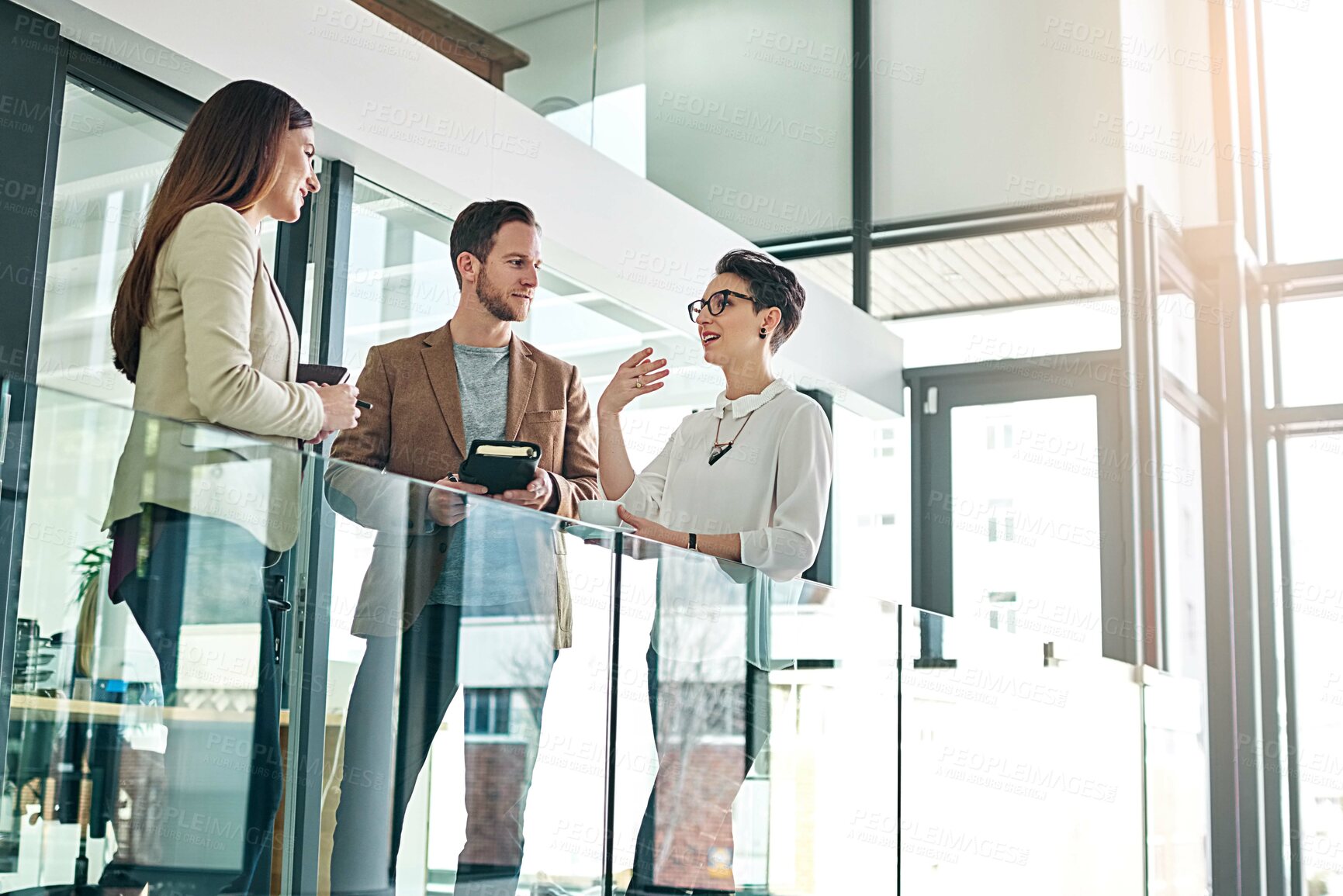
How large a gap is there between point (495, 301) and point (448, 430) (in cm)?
31

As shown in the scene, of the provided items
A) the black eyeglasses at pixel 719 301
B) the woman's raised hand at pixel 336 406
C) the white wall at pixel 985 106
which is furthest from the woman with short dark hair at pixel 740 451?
the white wall at pixel 985 106

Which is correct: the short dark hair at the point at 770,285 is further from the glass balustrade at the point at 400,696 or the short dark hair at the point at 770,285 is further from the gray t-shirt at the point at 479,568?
the gray t-shirt at the point at 479,568

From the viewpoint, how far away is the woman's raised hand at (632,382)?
9.30 feet

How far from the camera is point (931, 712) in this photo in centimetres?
341

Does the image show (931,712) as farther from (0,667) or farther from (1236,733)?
(1236,733)

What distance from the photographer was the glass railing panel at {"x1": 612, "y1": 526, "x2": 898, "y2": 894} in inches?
91.1

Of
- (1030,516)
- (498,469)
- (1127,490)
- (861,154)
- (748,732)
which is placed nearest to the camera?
(498,469)

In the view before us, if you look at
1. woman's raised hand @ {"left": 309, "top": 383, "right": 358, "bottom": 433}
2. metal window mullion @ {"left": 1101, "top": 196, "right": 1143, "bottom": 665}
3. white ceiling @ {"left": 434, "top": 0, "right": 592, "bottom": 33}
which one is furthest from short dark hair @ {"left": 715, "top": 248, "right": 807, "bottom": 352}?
metal window mullion @ {"left": 1101, "top": 196, "right": 1143, "bottom": 665}

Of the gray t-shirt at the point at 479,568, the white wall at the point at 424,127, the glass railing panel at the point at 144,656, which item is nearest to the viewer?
the glass railing panel at the point at 144,656

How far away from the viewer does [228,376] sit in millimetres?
1935

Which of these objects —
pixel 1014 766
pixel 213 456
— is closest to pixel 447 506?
pixel 213 456

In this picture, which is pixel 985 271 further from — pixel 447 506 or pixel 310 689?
pixel 310 689

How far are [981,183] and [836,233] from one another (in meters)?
0.78

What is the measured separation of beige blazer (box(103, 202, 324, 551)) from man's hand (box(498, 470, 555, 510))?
39cm
